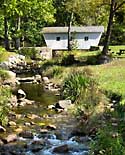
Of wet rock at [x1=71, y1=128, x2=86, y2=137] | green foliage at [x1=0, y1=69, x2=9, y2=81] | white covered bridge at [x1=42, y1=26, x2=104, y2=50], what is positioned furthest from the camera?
white covered bridge at [x1=42, y1=26, x2=104, y2=50]

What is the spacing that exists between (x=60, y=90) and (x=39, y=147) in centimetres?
1146

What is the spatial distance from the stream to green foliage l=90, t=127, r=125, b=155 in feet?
7.33

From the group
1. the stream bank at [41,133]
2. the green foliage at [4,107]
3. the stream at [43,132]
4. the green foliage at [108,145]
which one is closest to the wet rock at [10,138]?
the stream bank at [41,133]

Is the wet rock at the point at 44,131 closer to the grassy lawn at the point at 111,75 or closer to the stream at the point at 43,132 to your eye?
the stream at the point at 43,132

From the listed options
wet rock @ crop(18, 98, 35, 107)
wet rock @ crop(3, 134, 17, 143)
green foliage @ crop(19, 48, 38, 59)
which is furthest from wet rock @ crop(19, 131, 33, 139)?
green foliage @ crop(19, 48, 38, 59)

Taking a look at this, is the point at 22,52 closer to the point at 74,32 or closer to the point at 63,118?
the point at 74,32

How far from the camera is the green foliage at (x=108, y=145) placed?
12.0 meters

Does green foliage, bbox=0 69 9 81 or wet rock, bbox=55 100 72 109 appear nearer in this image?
wet rock, bbox=55 100 72 109

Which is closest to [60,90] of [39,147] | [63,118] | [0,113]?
[63,118]

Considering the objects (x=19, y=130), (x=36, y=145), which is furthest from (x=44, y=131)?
(x=36, y=145)

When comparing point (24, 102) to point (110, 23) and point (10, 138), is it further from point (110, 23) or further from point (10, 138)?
point (110, 23)

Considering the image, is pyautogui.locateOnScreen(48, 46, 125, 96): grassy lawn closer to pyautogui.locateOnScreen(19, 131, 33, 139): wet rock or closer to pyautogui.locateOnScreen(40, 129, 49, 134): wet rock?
pyautogui.locateOnScreen(40, 129, 49, 134): wet rock

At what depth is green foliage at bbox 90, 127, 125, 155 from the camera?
39.5ft

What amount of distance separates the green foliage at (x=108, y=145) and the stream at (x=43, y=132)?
7.33 ft
